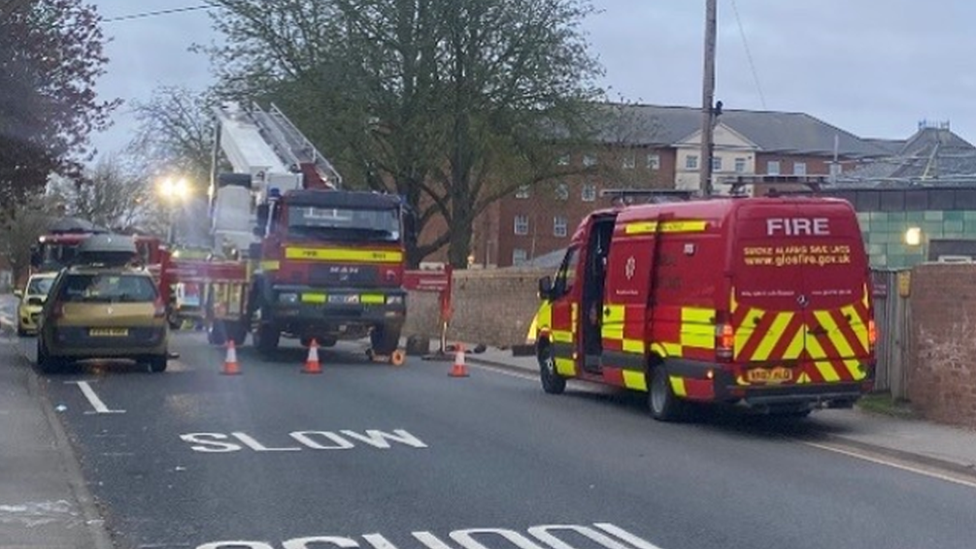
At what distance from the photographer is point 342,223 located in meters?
26.2

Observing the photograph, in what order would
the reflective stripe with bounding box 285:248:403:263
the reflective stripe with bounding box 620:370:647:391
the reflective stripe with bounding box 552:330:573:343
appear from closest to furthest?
the reflective stripe with bounding box 620:370:647:391
the reflective stripe with bounding box 552:330:573:343
the reflective stripe with bounding box 285:248:403:263

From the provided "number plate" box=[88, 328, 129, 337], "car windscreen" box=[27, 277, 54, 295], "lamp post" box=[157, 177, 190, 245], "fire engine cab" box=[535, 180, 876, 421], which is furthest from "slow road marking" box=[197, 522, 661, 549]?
"lamp post" box=[157, 177, 190, 245]

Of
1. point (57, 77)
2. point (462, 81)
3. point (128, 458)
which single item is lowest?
point (128, 458)

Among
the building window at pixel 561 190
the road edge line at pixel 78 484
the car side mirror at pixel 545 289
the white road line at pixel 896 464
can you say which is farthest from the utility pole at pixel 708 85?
the building window at pixel 561 190

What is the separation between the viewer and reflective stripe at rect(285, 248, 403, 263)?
25875 mm

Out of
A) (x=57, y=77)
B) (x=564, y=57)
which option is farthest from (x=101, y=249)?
(x=564, y=57)

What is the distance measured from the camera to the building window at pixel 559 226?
83.9m

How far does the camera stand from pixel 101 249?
28.3 m

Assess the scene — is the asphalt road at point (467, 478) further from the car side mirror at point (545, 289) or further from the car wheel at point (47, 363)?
the car wheel at point (47, 363)

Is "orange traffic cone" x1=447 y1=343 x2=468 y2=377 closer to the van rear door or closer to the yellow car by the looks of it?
the van rear door

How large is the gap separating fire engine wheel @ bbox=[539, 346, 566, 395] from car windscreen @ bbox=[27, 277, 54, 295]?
60.0 feet

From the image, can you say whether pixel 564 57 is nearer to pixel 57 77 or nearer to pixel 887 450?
pixel 57 77

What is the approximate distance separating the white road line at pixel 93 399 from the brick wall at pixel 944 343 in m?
9.46

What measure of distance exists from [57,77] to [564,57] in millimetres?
21198
